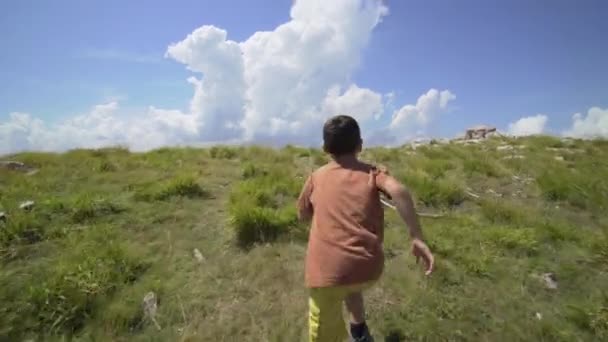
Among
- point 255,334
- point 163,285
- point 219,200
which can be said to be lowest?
point 255,334

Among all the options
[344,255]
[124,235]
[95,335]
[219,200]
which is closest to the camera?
[344,255]

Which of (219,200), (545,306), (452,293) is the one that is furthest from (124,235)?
(545,306)

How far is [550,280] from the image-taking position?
14.0ft

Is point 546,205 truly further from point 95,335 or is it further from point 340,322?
point 95,335

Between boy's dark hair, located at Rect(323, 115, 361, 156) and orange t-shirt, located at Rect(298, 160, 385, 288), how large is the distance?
12 cm

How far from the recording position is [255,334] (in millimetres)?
3510

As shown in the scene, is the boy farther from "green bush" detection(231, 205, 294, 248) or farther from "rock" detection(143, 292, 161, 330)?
"green bush" detection(231, 205, 294, 248)

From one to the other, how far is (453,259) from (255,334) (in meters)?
2.52

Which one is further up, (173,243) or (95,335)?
(173,243)

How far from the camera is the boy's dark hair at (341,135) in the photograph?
9.05 feet

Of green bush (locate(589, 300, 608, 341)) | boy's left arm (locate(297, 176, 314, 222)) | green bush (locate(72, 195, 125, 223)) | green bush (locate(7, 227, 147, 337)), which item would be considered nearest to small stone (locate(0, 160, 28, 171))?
green bush (locate(72, 195, 125, 223))

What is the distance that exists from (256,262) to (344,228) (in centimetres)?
211

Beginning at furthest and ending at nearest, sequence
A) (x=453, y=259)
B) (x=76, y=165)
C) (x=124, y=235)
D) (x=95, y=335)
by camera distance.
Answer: (x=76, y=165) < (x=124, y=235) < (x=453, y=259) < (x=95, y=335)

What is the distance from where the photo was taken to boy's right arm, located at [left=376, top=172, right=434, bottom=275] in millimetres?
2480
